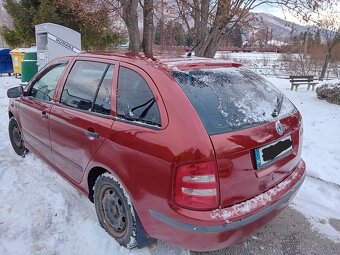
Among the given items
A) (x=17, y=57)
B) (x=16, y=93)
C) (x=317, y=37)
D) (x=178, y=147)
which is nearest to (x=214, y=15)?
(x=16, y=93)

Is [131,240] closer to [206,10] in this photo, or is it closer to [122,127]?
[122,127]

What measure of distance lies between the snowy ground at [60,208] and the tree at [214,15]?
430cm

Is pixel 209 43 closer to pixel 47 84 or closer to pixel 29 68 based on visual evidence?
pixel 47 84

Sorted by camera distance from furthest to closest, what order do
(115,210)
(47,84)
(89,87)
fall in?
(47,84), (89,87), (115,210)

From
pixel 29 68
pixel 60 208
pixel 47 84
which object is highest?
pixel 47 84

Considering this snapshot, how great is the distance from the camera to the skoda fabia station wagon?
2098 mm

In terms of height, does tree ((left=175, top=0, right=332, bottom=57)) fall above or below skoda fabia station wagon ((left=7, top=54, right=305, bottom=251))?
above

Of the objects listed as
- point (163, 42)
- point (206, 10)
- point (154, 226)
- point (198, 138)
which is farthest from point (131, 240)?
point (163, 42)

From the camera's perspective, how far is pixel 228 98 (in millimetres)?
2479

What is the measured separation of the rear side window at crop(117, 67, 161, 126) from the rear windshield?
0.26 meters

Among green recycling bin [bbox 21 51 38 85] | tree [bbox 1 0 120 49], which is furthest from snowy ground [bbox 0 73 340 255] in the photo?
tree [bbox 1 0 120 49]

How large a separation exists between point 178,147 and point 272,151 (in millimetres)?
827

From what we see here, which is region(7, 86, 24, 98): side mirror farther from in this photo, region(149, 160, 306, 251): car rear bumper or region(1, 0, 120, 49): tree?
region(1, 0, 120, 49): tree

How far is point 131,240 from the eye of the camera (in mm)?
2609
